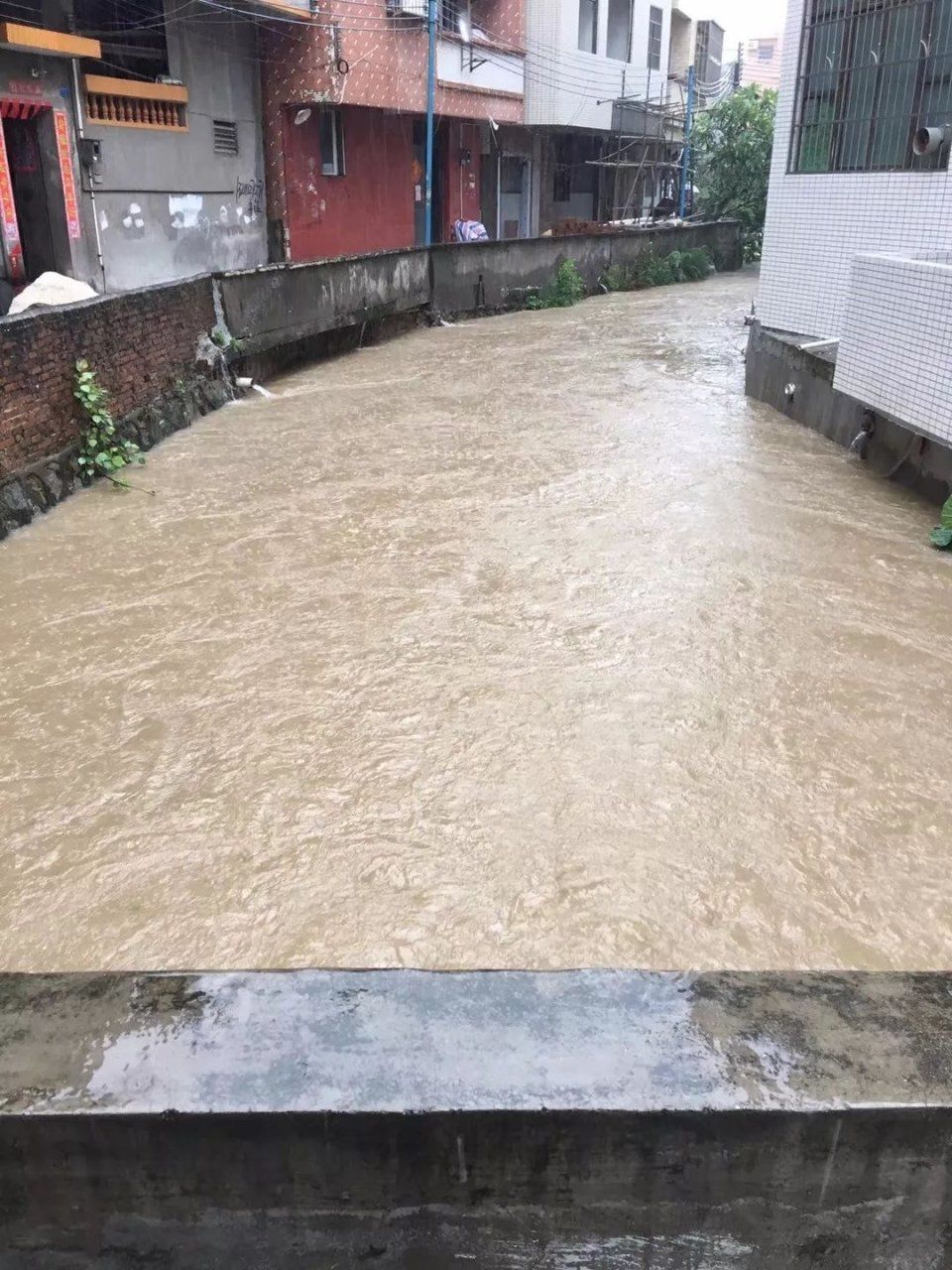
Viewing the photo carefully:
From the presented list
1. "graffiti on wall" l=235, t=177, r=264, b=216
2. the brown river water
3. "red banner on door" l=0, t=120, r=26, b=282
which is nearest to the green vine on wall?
the brown river water

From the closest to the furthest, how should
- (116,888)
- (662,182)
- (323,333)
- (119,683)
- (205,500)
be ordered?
(116,888) → (119,683) → (205,500) → (323,333) → (662,182)

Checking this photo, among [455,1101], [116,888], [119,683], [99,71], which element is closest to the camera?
[455,1101]

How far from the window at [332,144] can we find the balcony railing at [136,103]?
389cm

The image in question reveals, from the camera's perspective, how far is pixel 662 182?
31.9m

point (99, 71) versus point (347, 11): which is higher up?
point (347, 11)

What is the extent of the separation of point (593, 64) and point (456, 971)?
86.8 ft

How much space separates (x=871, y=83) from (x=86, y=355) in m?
7.31

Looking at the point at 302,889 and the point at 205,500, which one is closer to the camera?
the point at 302,889

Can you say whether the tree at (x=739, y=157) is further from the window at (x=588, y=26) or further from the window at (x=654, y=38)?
the window at (x=588, y=26)

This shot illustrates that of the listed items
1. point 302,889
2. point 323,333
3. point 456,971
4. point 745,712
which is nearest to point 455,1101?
point 456,971


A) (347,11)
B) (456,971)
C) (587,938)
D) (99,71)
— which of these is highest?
(347,11)

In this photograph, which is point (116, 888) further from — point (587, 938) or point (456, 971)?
point (456, 971)

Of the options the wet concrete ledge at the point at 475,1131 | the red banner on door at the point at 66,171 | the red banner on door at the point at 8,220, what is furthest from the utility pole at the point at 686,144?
the wet concrete ledge at the point at 475,1131

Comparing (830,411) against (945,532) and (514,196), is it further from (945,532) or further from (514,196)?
(514,196)
